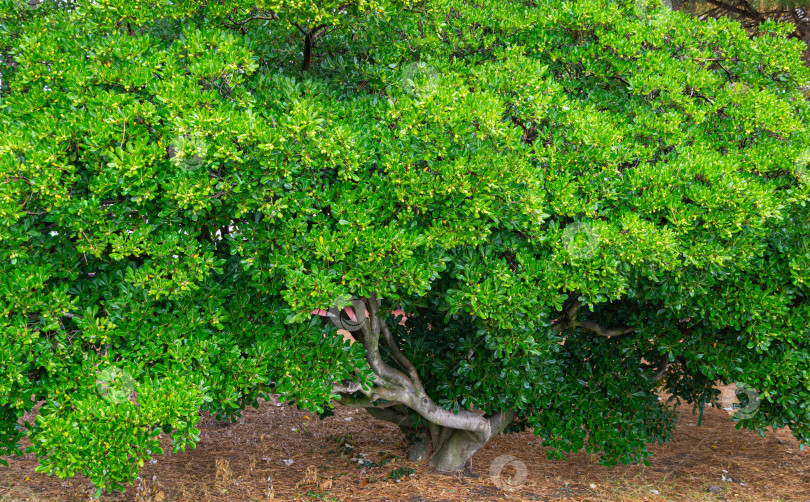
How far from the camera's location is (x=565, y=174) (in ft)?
14.6

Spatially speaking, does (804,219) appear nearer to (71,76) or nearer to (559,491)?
(559,491)

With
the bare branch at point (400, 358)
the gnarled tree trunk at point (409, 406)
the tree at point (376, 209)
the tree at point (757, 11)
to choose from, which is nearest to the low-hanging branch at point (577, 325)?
the tree at point (376, 209)

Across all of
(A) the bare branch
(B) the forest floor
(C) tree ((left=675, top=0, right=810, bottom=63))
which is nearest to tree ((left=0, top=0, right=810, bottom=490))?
(A) the bare branch

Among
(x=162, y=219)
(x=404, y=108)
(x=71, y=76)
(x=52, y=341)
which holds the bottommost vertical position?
(x=52, y=341)

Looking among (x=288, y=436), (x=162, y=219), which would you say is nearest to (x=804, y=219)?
(x=162, y=219)

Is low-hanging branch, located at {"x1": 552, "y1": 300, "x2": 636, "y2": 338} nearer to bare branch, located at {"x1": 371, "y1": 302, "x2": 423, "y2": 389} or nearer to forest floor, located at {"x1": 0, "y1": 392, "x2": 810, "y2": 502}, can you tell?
bare branch, located at {"x1": 371, "y1": 302, "x2": 423, "y2": 389}

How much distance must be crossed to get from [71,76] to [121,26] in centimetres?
80

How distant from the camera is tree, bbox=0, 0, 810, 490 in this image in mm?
3578

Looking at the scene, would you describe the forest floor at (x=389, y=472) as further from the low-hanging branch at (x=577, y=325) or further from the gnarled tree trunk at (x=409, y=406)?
the low-hanging branch at (x=577, y=325)

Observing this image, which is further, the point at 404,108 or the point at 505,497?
the point at 505,497

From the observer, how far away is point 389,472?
258 inches

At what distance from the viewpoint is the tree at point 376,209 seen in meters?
3.58

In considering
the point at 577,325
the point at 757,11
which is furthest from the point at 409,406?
the point at 757,11

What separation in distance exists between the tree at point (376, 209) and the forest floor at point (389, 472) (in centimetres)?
100
